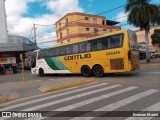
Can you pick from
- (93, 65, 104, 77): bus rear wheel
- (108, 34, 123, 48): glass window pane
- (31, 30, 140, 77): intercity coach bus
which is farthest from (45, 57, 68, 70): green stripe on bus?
(108, 34, 123, 48): glass window pane

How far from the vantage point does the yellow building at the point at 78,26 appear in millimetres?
51656

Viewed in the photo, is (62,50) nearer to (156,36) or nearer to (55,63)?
(55,63)

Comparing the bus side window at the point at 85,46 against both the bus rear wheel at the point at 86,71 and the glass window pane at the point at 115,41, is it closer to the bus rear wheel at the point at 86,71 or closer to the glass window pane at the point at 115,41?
the bus rear wheel at the point at 86,71

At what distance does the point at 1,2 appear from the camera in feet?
115

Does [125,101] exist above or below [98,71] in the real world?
below

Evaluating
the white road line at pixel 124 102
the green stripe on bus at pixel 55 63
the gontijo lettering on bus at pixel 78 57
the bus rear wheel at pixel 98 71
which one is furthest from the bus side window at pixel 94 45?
the white road line at pixel 124 102

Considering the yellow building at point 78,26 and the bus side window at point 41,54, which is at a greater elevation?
the yellow building at point 78,26

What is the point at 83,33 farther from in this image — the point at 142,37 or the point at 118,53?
the point at 118,53

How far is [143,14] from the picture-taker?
27875 mm

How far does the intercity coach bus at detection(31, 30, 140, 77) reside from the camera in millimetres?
14422

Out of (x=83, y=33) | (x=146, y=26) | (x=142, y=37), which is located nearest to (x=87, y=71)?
(x=146, y=26)

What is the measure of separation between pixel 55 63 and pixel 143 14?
14856 millimetres

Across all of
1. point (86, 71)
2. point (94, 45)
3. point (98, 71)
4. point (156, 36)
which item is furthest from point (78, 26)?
point (98, 71)

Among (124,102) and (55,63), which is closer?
(124,102)
